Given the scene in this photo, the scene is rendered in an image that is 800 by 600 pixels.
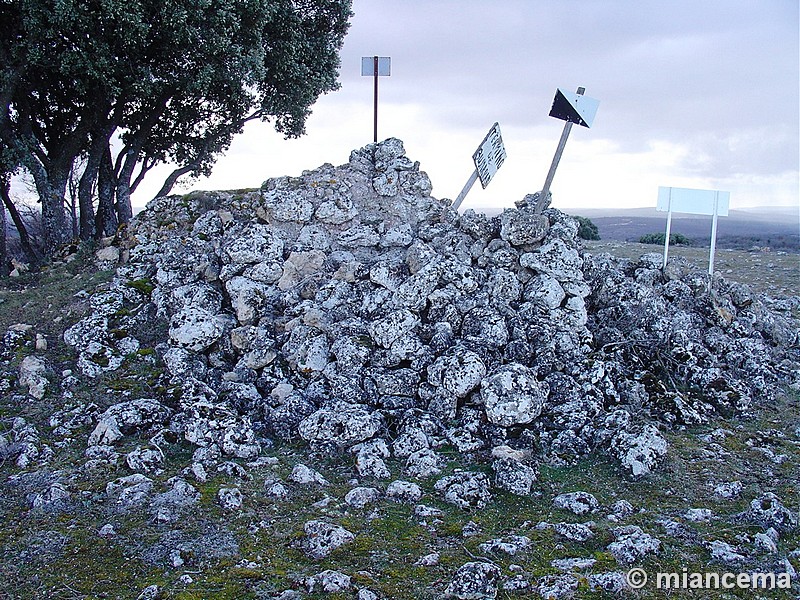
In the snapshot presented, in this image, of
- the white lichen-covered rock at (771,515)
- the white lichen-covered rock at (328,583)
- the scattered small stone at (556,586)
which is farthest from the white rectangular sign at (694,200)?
the white lichen-covered rock at (328,583)

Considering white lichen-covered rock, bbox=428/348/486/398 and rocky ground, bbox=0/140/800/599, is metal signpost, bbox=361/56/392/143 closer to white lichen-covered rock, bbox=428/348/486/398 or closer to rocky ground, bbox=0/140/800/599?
rocky ground, bbox=0/140/800/599

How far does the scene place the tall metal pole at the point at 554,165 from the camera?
→ 346 inches

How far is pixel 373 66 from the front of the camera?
1133cm

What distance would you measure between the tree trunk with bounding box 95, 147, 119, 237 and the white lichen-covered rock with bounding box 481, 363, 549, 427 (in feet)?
37.8

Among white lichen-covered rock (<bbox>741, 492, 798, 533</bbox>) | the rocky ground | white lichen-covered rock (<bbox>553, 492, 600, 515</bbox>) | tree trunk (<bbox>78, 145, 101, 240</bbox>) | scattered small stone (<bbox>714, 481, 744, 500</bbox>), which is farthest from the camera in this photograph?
tree trunk (<bbox>78, 145, 101, 240</bbox>)

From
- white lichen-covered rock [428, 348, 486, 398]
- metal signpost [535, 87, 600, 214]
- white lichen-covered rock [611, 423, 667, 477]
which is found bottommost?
white lichen-covered rock [611, 423, 667, 477]

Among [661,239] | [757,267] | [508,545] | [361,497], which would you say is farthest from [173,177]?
[661,239]

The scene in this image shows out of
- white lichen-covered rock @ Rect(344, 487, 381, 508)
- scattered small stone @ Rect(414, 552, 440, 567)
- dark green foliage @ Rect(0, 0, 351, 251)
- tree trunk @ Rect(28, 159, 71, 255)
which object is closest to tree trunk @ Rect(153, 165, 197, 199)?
dark green foliage @ Rect(0, 0, 351, 251)

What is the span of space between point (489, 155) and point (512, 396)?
14.2 feet

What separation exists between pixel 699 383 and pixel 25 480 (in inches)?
297

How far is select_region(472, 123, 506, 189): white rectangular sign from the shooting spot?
379 inches

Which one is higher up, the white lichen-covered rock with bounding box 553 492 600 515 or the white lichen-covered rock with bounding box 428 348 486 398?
the white lichen-covered rock with bounding box 428 348 486 398

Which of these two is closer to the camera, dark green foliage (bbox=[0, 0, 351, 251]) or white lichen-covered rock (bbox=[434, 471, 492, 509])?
white lichen-covered rock (bbox=[434, 471, 492, 509])

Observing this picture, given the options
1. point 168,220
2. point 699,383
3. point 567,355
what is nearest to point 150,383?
point 168,220
